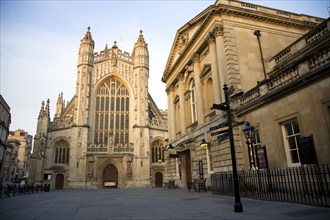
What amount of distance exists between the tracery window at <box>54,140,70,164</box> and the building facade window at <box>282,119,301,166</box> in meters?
35.1

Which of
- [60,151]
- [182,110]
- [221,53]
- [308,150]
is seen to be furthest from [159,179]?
[308,150]

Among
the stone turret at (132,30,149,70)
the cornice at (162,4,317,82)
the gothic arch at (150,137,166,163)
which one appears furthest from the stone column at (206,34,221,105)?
the stone turret at (132,30,149,70)

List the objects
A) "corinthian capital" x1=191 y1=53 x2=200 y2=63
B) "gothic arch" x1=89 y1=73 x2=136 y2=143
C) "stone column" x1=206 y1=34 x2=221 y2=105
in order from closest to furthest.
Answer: "stone column" x1=206 y1=34 x2=221 y2=105 < "corinthian capital" x1=191 y1=53 x2=200 y2=63 < "gothic arch" x1=89 y1=73 x2=136 y2=143

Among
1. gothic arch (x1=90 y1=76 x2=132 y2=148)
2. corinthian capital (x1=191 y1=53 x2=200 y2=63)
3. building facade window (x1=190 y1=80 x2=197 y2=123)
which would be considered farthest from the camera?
gothic arch (x1=90 y1=76 x2=132 y2=148)

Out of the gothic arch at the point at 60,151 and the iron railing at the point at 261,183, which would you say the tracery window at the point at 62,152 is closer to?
the gothic arch at the point at 60,151

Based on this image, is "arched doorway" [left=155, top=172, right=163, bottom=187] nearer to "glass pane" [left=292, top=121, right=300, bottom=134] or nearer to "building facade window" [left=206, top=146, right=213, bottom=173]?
"building facade window" [left=206, top=146, right=213, bottom=173]

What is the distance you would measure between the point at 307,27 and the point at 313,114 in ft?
44.5

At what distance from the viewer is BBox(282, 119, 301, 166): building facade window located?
10.6 m

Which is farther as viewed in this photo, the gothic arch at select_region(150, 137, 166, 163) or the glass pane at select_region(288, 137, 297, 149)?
the gothic arch at select_region(150, 137, 166, 163)

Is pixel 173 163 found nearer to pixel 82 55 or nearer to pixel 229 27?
pixel 229 27

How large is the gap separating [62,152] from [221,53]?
32.3m

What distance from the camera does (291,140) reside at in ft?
36.1

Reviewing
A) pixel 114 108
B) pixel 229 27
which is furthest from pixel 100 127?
pixel 229 27

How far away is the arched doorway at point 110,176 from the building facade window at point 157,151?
6.78 m
